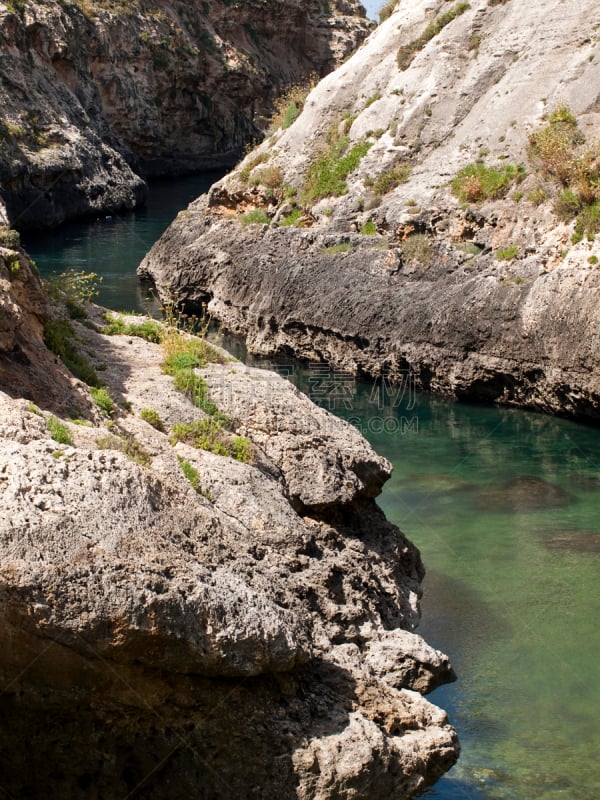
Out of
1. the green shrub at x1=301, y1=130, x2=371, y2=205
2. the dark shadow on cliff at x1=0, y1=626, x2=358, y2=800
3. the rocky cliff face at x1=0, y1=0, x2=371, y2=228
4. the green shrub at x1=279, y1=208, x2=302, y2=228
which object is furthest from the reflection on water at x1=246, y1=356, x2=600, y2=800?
the rocky cliff face at x1=0, y1=0, x2=371, y2=228

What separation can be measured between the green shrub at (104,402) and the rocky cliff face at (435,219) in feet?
41.5

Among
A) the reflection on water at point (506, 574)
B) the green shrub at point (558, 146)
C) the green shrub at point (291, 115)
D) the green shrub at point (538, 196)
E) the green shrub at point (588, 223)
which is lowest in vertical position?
the reflection on water at point (506, 574)

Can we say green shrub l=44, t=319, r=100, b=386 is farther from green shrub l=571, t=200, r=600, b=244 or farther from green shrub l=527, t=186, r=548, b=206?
green shrub l=527, t=186, r=548, b=206

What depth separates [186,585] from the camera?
6.90 m

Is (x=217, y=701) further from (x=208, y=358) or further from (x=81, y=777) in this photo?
(x=208, y=358)

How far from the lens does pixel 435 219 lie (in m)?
24.8

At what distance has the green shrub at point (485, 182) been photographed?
2428 centimetres

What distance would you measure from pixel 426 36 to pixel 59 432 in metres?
25.1

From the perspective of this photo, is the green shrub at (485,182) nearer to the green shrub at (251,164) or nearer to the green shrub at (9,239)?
the green shrub at (251,164)

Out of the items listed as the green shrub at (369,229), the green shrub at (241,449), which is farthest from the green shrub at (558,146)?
the green shrub at (241,449)

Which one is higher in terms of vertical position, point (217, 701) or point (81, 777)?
point (217, 701)

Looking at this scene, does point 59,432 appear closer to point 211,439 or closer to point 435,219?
point 211,439

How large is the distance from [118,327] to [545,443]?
32.7 ft

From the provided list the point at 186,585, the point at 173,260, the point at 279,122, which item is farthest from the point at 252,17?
the point at 186,585
